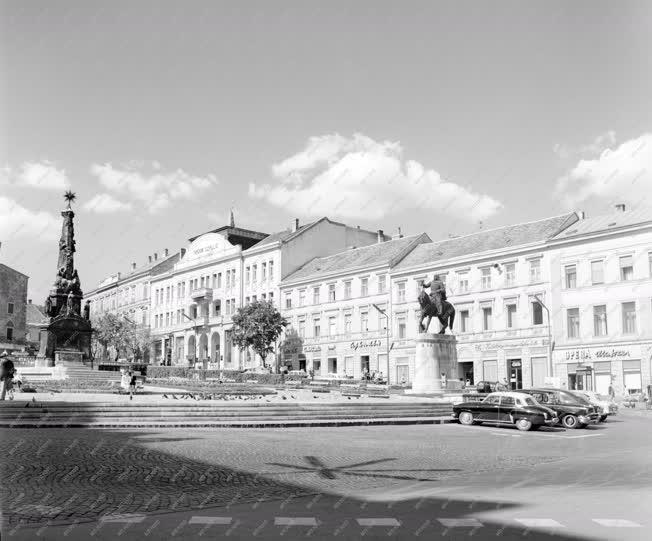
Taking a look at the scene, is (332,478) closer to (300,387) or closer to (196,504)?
(196,504)

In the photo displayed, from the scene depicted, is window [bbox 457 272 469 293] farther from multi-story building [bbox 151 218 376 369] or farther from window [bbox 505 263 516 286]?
multi-story building [bbox 151 218 376 369]

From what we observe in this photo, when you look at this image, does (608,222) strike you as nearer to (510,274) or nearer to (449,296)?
(510,274)

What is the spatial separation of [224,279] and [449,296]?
111 ft

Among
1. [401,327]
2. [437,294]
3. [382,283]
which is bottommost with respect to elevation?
[401,327]

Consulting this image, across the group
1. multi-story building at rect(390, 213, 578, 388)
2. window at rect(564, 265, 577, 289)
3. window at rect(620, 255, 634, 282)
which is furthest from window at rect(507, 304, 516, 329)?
window at rect(620, 255, 634, 282)

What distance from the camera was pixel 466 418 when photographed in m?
27.6

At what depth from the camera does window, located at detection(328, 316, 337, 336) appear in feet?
240

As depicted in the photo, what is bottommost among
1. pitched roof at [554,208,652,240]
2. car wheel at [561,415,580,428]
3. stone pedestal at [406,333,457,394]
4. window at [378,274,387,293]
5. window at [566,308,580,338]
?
car wheel at [561,415,580,428]

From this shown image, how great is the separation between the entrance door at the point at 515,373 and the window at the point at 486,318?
3749 mm

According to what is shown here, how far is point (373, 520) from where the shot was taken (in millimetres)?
9383

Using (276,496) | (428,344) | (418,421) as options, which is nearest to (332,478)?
(276,496)

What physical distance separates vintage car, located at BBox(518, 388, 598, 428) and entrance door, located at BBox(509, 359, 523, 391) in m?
28.4

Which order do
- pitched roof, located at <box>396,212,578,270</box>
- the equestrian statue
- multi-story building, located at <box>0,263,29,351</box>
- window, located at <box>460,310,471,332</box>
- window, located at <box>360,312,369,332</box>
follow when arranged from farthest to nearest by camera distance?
multi-story building, located at <box>0,263,29,351</box>, window, located at <box>360,312,369,332</box>, window, located at <box>460,310,471,332</box>, pitched roof, located at <box>396,212,578,270</box>, the equestrian statue

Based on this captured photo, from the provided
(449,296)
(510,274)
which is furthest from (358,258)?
(510,274)
